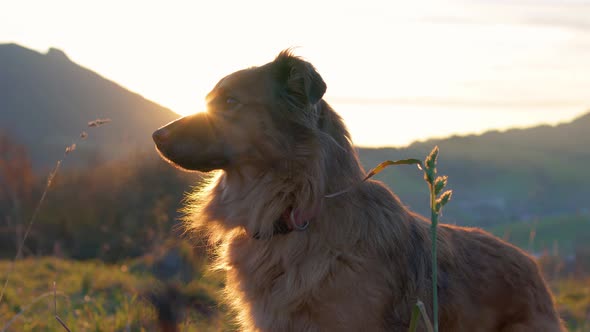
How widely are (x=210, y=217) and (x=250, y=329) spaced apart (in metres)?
0.84

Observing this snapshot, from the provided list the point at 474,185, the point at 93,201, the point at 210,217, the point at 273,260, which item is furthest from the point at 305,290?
the point at 474,185

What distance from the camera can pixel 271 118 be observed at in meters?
3.61

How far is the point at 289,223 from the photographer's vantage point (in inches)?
137

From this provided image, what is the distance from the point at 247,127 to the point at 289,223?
2.11 feet

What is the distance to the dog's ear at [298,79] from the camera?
132 inches

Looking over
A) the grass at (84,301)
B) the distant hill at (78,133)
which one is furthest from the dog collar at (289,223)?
the distant hill at (78,133)

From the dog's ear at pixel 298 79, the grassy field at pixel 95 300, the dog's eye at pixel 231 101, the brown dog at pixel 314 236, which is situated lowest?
the grassy field at pixel 95 300

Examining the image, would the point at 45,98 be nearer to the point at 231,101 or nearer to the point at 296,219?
the point at 231,101

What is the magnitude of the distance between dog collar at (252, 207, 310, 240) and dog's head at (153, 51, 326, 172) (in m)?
0.34

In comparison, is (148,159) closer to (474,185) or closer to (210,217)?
(210,217)

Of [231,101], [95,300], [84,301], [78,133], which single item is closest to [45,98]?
[78,133]

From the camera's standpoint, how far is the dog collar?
340 centimetres

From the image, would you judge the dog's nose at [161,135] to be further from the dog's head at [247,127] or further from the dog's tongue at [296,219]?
the dog's tongue at [296,219]

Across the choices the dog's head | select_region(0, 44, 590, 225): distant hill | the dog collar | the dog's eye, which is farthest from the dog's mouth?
select_region(0, 44, 590, 225): distant hill
